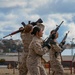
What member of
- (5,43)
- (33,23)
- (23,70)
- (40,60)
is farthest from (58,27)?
(5,43)

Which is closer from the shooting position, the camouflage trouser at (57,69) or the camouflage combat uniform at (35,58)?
the camouflage combat uniform at (35,58)

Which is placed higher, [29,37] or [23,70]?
[29,37]

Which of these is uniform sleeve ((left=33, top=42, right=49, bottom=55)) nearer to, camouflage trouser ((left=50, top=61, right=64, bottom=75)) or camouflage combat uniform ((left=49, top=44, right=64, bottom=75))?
camouflage combat uniform ((left=49, top=44, right=64, bottom=75))

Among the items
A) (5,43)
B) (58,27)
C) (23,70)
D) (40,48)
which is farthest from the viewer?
(5,43)

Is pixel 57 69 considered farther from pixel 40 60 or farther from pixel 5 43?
pixel 5 43

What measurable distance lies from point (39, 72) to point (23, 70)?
8.44 feet

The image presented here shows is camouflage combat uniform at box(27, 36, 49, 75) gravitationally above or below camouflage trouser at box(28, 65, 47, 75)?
above

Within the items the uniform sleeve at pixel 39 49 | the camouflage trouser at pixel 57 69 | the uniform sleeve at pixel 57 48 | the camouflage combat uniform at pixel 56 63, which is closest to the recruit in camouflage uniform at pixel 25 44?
the uniform sleeve at pixel 57 48

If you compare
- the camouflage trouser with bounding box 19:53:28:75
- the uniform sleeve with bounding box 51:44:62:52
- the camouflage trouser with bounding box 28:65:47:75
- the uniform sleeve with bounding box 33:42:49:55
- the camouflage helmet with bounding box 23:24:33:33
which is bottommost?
the camouflage trouser with bounding box 28:65:47:75

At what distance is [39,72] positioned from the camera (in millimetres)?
10219

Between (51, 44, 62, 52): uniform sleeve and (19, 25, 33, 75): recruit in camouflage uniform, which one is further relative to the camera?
(51, 44, 62, 52): uniform sleeve

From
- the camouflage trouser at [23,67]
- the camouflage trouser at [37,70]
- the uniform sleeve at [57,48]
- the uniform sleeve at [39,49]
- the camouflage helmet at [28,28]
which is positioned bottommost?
the camouflage trouser at [37,70]

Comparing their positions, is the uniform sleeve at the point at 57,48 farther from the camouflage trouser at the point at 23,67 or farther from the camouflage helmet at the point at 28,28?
the camouflage trouser at the point at 23,67

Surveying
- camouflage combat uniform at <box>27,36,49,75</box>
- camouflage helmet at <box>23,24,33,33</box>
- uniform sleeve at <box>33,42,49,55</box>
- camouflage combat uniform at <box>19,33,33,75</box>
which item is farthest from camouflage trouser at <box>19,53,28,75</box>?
uniform sleeve at <box>33,42,49,55</box>
